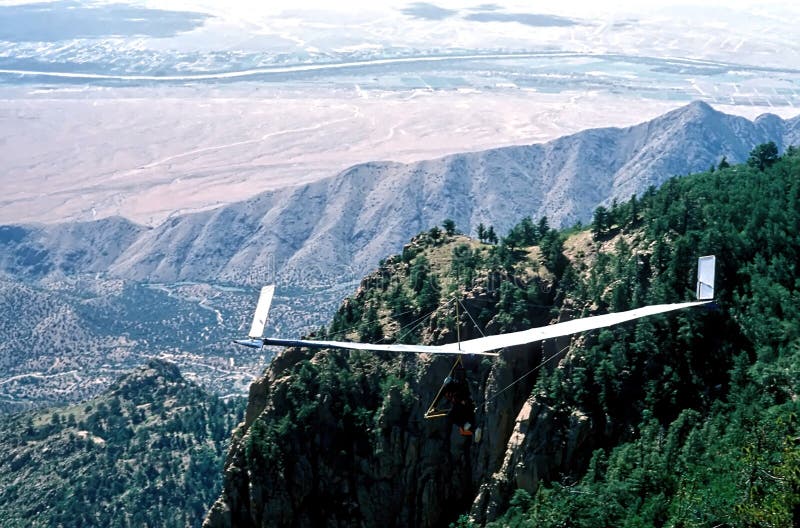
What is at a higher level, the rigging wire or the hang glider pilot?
the hang glider pilot

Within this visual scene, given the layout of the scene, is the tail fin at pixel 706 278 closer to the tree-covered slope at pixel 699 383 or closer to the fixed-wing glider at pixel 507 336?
the fixed-wing glider at pixel 507 336

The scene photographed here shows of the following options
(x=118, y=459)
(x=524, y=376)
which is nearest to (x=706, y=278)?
(x=524, y=376)

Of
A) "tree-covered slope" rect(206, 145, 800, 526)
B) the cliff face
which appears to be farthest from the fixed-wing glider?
the cliff face

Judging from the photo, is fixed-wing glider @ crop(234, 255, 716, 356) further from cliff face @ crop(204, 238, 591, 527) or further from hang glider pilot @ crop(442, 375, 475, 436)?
cliff face @ crop(204, 238, 591, 527)

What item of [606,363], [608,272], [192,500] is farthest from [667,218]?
[192,500]

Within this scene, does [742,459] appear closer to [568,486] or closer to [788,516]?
[788,516]
